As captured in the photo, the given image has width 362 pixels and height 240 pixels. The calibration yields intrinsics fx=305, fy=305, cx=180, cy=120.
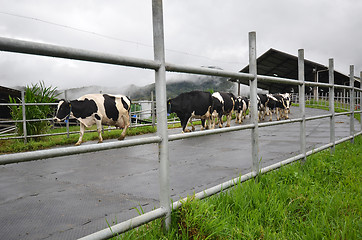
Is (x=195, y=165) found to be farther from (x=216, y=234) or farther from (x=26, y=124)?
(x=26, y=124)

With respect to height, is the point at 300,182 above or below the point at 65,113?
below

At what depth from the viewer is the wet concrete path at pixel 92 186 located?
198 centimetres

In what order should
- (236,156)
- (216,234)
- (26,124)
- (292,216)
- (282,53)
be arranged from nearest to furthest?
(216,234) → (292,216) → (236,156) → (26,124) → (282,53)

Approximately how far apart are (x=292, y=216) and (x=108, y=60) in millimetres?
1543

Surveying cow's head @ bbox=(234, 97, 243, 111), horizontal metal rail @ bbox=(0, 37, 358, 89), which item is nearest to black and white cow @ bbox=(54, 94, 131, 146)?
horizontal metal rail @ bbox=(0, 37, 358, 89)

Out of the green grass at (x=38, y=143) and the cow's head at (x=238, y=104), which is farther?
the cow's head at (x=238, y=104)

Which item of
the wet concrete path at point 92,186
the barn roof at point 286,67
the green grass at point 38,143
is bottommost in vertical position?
the wet concrete path at point 92,186

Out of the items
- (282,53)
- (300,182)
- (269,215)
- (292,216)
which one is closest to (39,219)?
(269,215)

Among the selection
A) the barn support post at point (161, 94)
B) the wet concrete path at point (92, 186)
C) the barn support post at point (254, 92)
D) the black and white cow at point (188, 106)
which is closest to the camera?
the barn support post at point (161, 94)

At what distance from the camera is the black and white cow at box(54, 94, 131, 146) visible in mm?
6137

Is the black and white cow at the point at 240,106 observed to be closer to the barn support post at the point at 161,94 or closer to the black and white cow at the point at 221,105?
the black and white cow at the point at 221,105

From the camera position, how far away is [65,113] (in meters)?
6.16

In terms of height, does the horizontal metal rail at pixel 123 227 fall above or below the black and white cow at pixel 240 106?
below

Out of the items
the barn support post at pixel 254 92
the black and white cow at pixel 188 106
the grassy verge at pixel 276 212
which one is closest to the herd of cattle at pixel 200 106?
the black and white cow at pixel 188 106
